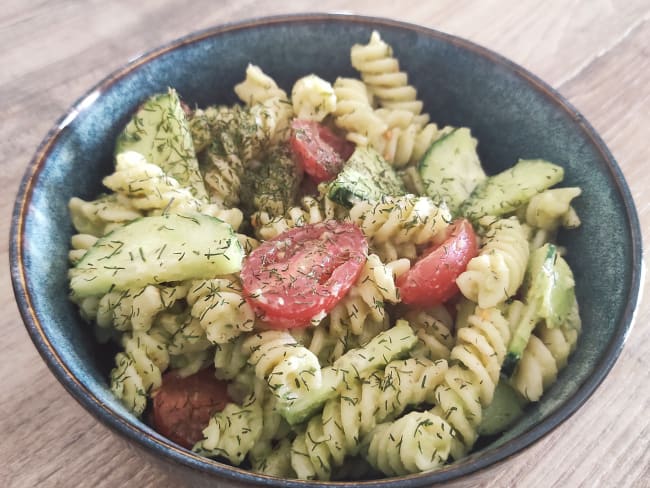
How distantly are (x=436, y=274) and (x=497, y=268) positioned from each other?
0.52 feet

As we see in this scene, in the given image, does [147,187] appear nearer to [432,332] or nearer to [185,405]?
[185,405]

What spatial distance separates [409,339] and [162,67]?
1.30m

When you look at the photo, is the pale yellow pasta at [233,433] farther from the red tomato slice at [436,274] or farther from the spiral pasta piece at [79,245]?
the spiral pasta piece at [79,245]

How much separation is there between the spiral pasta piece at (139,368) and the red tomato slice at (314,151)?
0.68 m

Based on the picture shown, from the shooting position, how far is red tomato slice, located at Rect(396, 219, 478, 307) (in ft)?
5.88

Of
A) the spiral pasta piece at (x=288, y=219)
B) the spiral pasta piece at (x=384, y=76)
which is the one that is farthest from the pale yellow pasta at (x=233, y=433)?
the spiral pasta piece at (x=384, y=76)

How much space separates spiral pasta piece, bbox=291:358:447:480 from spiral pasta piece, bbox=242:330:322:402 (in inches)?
4.1

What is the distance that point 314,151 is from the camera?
2.11m

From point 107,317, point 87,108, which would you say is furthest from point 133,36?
point 107,317

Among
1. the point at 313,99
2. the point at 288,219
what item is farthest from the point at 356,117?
the point at 288,219

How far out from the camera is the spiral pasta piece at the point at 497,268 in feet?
5.71

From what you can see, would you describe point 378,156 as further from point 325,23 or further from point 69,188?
point 69,188

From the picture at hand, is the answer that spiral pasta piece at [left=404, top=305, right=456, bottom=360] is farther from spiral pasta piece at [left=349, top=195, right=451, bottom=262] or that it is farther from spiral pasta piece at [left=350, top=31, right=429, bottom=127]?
spiral pasta piece at [left=350, top=31, right=429, bottom=127]

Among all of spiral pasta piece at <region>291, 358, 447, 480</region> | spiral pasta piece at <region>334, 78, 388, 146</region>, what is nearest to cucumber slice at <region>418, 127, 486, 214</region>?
spiral pasta piece at <region>334, 78, 388, 146</region>
